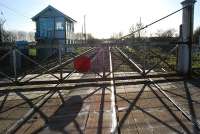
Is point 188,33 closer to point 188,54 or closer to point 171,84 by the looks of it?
point 188,54

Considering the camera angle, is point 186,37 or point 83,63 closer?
point 83,63

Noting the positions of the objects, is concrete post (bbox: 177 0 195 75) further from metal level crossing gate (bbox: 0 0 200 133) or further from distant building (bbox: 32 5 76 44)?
distant building (bbox: 32 5 76 44)

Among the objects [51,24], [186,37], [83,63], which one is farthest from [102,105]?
[51,24]

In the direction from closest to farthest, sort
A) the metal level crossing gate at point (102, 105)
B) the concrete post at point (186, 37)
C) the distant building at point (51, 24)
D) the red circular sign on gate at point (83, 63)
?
the metal level crossing gate at point (102, 105)
the red circular sign on gate at point (83, 63)
the concrete post at point (186, 37)
the distant building at point (51, 24)

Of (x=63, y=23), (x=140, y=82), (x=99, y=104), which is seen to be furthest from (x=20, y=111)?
(x=63, y=23)

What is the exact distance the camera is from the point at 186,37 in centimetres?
1071

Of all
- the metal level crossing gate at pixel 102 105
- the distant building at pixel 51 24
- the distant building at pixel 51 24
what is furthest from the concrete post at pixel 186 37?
the distant building at pixel 51 24

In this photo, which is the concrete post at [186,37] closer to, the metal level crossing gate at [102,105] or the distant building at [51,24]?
the metal level crossing gate at [102,105]

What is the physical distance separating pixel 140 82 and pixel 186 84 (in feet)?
4.69

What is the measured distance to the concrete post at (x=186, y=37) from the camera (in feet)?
34.6

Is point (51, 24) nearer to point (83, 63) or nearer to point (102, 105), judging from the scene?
point (83, 63)

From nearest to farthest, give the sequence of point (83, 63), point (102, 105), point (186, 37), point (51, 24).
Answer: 1. point (102, 105)
2. point (83, 63)
3. point (186, 37)
4. point (51, 24)

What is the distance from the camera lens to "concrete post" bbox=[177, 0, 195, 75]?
1053 centimetres

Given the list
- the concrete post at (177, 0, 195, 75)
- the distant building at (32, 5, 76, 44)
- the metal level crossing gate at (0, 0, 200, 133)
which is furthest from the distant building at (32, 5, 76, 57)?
the concrete post at (177, 0, 195, 75)
